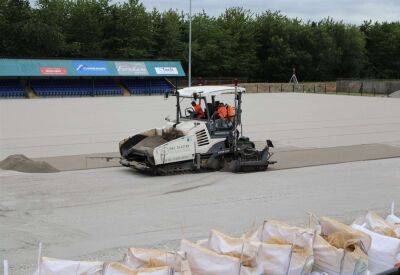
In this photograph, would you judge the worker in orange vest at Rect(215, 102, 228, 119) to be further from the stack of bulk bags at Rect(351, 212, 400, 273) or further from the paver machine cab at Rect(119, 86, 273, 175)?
the stack of bulk bags at Rect(351, 212, 400, 273)

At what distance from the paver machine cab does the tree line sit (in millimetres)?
53507

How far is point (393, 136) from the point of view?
26.5m

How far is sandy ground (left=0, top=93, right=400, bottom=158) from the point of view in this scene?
72.8 feet

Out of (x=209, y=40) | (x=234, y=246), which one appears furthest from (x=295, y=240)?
(x=209, y=40)

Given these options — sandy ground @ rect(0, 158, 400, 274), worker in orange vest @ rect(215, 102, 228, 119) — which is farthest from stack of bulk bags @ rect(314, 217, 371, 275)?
worker in orange vest @ rect(215, 102, 228, 119)

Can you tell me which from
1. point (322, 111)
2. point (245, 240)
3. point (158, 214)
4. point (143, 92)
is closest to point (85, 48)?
point (143, 92)

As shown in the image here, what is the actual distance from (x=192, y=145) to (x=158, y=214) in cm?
472

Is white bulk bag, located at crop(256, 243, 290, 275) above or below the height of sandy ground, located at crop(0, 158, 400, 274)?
above

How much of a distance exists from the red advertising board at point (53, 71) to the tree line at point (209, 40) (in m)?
12.2

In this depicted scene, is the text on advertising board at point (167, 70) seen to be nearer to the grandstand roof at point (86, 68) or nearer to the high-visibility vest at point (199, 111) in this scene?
the grandstand roof at point (86, 68)

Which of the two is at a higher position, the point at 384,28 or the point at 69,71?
the point at 384,28

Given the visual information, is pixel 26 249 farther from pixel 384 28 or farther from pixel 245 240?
pixel 384 28

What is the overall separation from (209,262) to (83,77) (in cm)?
5341

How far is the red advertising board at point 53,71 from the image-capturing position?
180 feet
